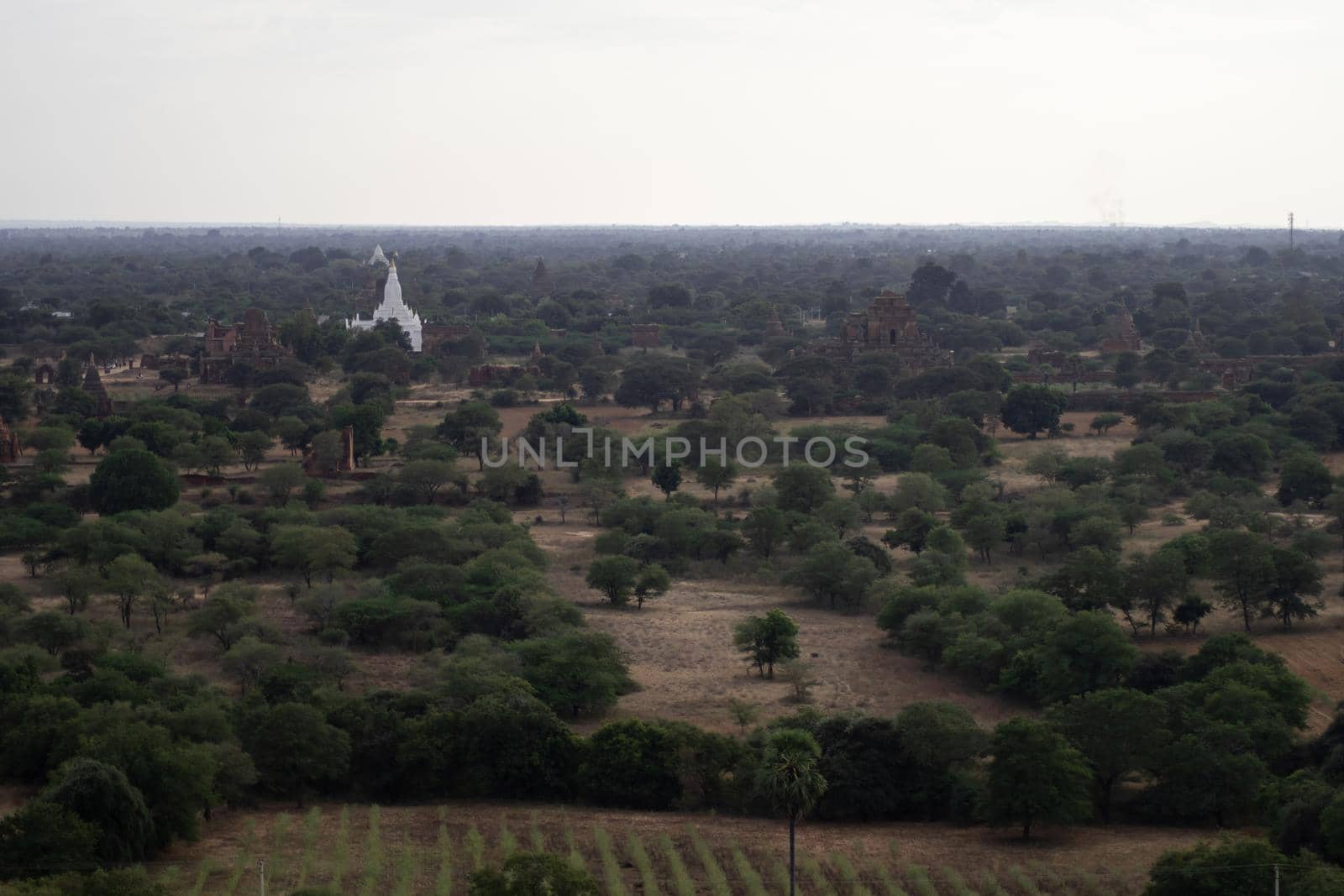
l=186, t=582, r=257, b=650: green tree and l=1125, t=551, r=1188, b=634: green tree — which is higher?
l=1125, t=551, r=1188, b=634: green tree

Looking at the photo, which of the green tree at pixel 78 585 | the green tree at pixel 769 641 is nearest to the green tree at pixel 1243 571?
the green tree at pixel 769 641

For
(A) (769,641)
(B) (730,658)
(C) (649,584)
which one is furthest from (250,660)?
(C) (649,584)

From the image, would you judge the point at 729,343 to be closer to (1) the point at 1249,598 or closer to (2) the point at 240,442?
(2) the point at 240,442

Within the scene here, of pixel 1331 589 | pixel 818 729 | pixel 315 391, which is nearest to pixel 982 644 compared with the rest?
pixel 818 729

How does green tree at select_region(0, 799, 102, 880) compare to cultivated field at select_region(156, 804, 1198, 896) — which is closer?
green tree at select_region(0, 799, 102, 880)

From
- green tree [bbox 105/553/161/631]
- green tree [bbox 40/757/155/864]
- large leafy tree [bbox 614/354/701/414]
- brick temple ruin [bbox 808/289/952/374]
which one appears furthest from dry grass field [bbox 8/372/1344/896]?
brick temple ruin [bbox 808/289/952/374]

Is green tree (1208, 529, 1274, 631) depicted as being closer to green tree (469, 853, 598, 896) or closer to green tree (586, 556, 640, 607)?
green tree (586, 556, 640, 607)

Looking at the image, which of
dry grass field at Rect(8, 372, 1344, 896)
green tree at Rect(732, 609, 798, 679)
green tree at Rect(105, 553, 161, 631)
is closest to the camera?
dry grass field at Rect(8, 372, 1344, 896)

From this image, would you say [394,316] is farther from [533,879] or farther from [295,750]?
[533,879]

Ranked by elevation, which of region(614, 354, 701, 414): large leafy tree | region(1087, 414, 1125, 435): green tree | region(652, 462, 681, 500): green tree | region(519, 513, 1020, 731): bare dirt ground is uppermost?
region(614, 354, 701, 414): large leafy tree

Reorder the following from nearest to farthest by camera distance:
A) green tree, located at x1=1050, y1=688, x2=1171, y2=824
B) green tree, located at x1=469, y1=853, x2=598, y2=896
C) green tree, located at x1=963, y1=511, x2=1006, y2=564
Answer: green tree, located at x1=469, y1=853, x2=598, y2=896
green tree, located at x1=1050, y1=688, x2=1171, y2=824
green tree, located at x1=963, y1=511, x2=1006, y2=564
